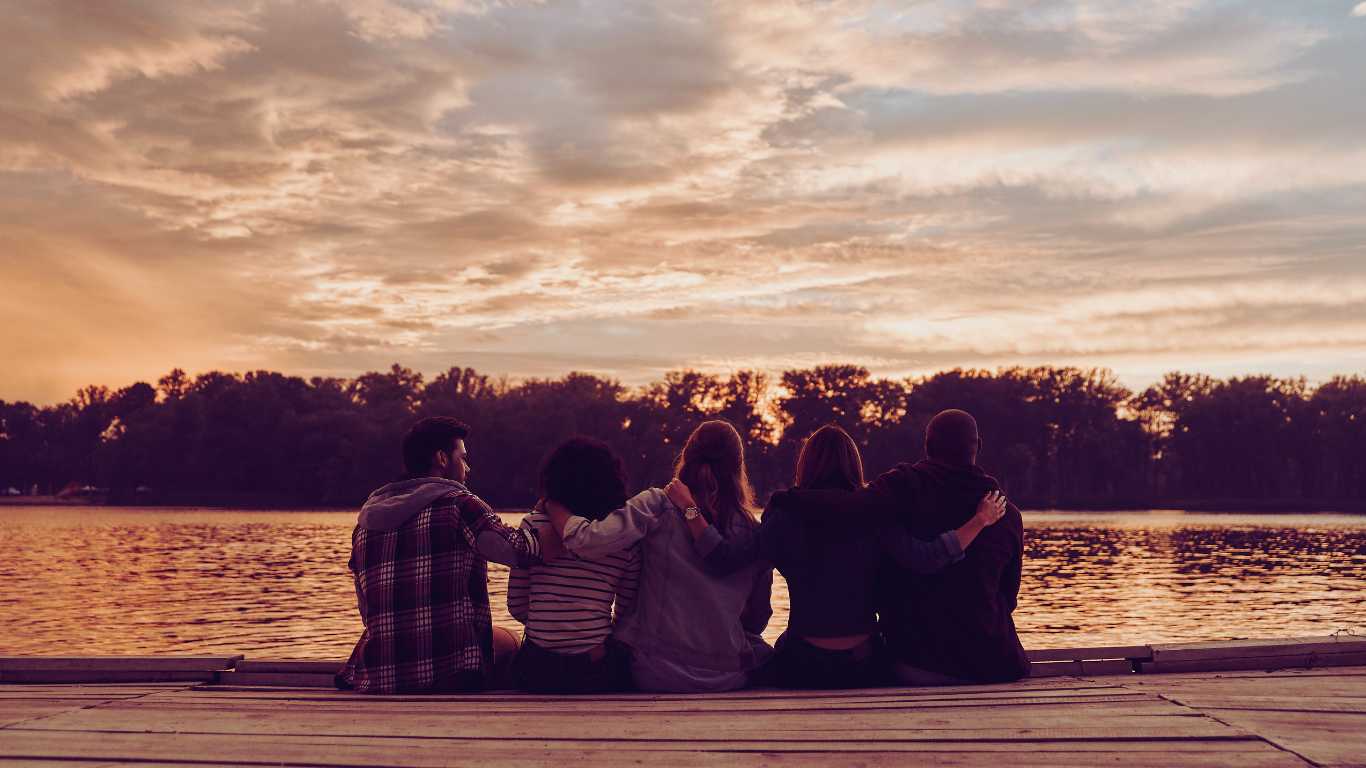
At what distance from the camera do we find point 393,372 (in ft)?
350

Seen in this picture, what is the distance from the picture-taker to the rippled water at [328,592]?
15.5 m

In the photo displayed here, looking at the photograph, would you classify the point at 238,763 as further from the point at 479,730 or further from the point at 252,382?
the point at 252,382

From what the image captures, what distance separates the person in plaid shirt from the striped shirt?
5.2 inches

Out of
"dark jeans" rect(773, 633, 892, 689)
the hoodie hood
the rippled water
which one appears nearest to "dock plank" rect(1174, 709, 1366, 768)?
"dark jeans" rect(773, 633, 892, 689)

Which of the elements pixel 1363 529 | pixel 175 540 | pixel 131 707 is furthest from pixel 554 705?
pixel 1363 529

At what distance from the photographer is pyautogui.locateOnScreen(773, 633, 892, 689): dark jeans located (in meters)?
4.62

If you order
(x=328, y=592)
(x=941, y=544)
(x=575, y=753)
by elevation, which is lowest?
(x=328, y=592)

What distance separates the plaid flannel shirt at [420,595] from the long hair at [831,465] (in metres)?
1.48

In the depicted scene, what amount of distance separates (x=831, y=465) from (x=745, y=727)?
1.40 m

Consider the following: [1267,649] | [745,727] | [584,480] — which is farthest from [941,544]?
[1267,649]

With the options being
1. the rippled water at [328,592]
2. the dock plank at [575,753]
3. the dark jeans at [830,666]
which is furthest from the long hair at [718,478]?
the rippled water at [328,592]

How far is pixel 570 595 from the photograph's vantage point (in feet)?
15.0

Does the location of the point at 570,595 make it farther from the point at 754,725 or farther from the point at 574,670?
the point at 754,725

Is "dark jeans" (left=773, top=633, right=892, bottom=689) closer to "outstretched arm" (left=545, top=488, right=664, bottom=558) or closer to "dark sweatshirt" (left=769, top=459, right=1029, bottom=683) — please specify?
"dark sweatshirt" (left=769, top=459, right=1029, bottom=683)
